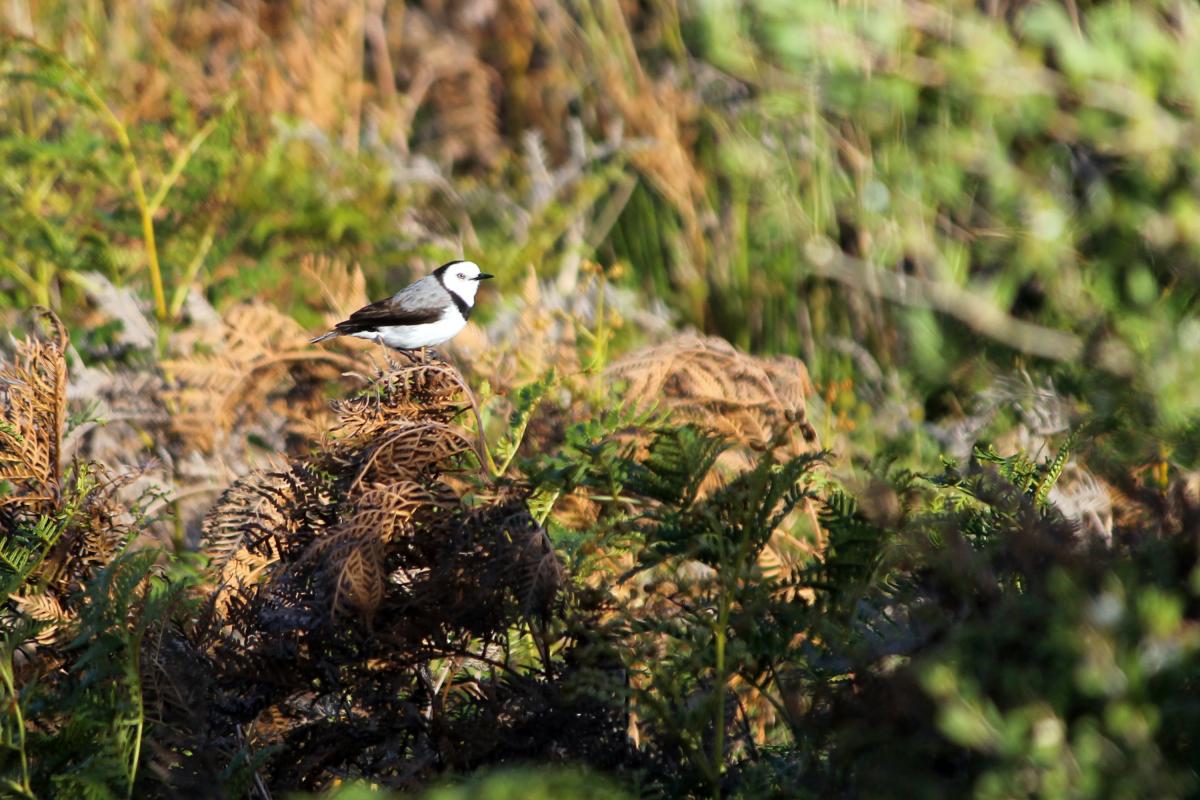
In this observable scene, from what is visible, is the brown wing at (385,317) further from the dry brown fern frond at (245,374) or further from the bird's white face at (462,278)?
the bird's white face at (462,278)

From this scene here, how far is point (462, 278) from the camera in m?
4.45

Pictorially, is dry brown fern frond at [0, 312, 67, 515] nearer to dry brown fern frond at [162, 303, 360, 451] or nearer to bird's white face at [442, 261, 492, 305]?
dry brown fern frond at [162, 303, 360, 451]

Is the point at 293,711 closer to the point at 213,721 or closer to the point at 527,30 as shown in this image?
the point at 213,721

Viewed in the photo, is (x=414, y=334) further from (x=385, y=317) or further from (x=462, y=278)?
(x=462, y=278)

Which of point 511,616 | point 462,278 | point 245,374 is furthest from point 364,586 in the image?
point 462,278

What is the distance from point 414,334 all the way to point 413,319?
75mm

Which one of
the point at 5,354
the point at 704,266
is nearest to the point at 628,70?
the point at 704,266

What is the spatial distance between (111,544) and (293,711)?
→ 1.95ft

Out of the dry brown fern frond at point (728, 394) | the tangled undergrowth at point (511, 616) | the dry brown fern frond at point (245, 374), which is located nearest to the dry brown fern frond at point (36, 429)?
the tangled undergrowth at point (511, 616)

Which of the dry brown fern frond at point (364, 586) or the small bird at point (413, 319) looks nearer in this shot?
the dry brown fern frond at point (364, 586)

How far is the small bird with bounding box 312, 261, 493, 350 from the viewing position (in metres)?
3.99

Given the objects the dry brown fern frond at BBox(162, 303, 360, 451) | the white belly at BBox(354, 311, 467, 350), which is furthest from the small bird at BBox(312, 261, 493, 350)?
the dry brown fern frond at BBox(162, 303, 360, 451)

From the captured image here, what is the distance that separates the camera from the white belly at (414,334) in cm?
403

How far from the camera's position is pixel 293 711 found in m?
2.36
